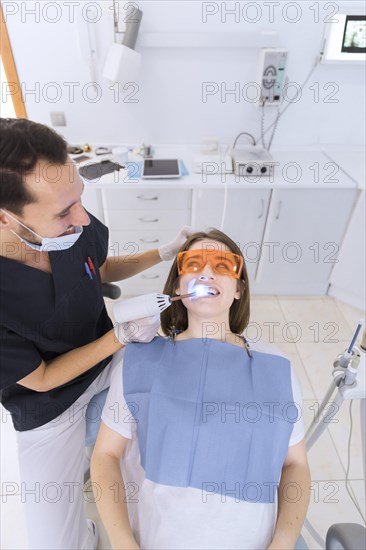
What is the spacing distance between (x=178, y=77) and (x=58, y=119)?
2.78 feet

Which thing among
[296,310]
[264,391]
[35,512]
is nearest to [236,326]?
[264,391]

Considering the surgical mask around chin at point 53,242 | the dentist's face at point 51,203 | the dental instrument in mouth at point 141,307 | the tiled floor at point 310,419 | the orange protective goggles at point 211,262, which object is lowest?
the tiled floor at point 310,419

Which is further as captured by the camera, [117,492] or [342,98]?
[342,98]

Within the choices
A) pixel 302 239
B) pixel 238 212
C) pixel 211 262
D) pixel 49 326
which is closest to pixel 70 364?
pixel 49 326

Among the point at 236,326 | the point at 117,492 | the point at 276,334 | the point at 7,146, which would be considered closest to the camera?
the point at 7,146

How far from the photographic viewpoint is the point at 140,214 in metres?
2.31

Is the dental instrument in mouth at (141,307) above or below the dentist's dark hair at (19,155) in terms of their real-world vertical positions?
below

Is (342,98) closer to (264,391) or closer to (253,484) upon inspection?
(264,391)

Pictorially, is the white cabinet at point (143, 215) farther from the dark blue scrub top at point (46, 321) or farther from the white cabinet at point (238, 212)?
the dark blue scrub top at point (46, 321)

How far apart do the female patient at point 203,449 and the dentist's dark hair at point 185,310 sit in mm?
138

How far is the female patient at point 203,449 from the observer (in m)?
1.00

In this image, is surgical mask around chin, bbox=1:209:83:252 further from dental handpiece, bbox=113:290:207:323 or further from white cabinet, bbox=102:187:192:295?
white cabinet, bbox=102:187:192:295

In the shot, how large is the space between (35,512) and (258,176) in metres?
1.95

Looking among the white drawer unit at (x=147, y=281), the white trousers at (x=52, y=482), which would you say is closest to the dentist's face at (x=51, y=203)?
the white trousers at (x=52, y=482)
